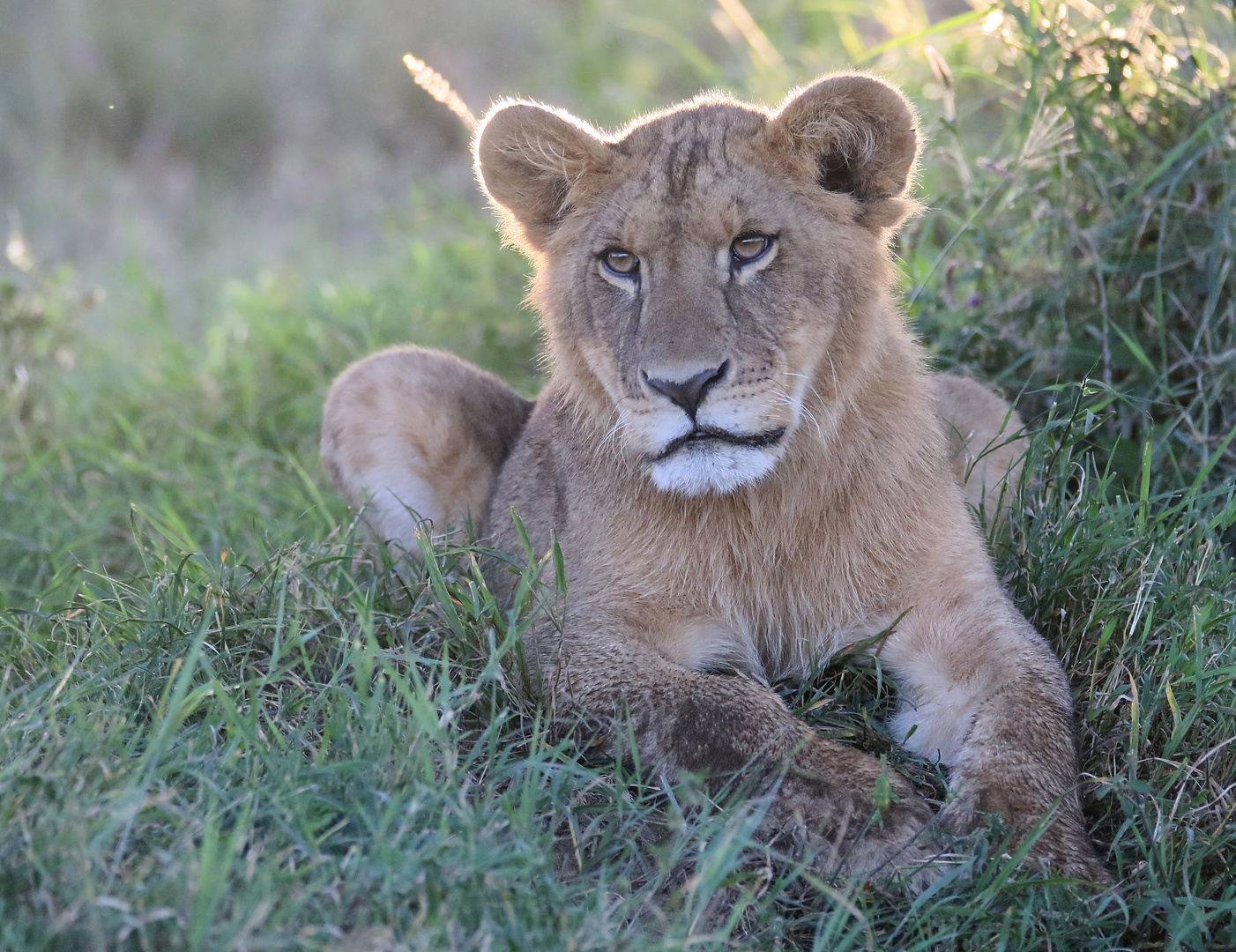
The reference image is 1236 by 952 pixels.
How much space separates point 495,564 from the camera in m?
3.55

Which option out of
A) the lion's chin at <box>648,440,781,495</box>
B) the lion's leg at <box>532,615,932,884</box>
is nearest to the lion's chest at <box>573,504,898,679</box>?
the lion's leg at <box>532,615,932,884</box>

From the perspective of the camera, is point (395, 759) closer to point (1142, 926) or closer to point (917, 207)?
point (1142, 926)

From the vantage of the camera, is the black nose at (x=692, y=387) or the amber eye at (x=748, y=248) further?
the amber eye at (x=748, y=248)

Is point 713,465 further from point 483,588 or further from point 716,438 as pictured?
point 483,588

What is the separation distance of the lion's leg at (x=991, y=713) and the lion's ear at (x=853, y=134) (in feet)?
3.35

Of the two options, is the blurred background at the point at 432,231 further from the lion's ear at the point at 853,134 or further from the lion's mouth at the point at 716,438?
the lion's mouth at the point at 716,438

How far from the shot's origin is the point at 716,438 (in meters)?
2.83

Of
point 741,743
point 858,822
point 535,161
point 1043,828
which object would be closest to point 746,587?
point 741,743

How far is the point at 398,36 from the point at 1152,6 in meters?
8.88

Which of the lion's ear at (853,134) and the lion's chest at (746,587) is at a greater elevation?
the lion's ear at (853,134)

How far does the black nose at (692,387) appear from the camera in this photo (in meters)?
2.76

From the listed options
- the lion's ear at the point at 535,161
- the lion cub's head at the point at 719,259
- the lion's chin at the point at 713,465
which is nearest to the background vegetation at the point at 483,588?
the lion's chin at the point at 713,465

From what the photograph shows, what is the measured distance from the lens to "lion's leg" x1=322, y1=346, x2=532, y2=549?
13.5ft

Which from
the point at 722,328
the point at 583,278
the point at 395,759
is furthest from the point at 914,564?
the point at 395,759
